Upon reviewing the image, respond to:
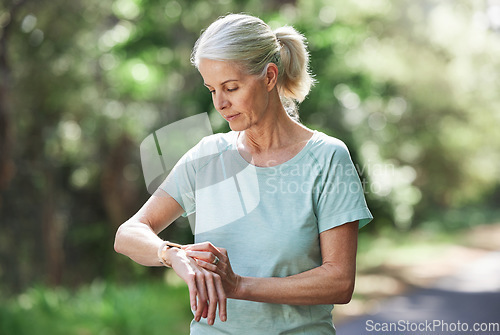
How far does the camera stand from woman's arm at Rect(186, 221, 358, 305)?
4.58ft

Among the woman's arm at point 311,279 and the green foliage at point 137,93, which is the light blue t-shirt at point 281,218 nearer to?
the woman's arm at point 311,279

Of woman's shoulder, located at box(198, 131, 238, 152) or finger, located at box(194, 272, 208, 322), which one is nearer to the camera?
finger, located at box(194, 272, 208, 322)

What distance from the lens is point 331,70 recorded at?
21.3 ft

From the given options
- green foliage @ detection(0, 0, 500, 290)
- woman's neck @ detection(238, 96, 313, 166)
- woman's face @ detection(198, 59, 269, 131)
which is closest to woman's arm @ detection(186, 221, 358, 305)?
woman's neck @ detection(238, 96, 313, 166)

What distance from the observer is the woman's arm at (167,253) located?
137 centimetres

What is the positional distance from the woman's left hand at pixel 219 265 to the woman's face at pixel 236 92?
A: 354mm

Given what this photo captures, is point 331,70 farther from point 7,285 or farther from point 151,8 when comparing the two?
point 7,285

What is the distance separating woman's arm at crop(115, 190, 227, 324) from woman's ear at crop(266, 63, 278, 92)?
1.36ft

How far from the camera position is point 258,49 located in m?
1.52

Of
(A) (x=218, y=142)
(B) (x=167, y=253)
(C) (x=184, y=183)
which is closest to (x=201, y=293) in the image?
(B) (x=167, y=253)

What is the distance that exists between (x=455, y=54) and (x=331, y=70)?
1023 cm

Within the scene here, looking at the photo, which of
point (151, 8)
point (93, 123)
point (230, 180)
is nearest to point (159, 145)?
point (230, 180)

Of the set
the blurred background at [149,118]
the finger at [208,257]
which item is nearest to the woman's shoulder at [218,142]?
the finger at [208,257]

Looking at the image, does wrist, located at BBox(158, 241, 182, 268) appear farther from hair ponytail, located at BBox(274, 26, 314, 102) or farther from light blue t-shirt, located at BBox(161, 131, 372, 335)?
hair ponytail, located at BBox(274, 26, 314, 102)
